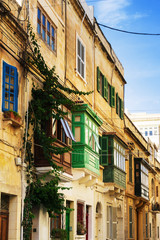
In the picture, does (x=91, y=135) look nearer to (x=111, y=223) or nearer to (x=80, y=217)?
(x=80, y=217)

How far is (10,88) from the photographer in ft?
44.5

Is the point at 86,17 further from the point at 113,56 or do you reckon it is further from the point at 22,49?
the point at 22,49

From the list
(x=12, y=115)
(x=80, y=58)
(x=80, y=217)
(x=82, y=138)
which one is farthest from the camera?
(x=80, y=58)

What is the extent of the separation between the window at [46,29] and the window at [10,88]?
305cm

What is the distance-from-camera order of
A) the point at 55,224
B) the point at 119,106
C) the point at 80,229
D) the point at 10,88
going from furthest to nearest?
the point at 119,106 → the point at 80,229 → the point at 55,224 → the point at 10,88

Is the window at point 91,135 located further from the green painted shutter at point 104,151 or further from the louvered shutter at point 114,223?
the louvered shutter at point 114,223

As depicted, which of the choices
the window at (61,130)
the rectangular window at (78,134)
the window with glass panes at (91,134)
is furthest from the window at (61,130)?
the window with glass panes at (91,134)

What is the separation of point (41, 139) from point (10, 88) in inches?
85.5

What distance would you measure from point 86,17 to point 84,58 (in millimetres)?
2053

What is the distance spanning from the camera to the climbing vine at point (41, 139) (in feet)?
47.2

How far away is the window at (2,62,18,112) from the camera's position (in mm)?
13148

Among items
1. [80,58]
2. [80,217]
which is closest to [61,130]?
[80,217]

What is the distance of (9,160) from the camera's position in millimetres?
13211

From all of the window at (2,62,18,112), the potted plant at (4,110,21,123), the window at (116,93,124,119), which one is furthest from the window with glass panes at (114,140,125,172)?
the potted plant at (4,110,21,123)
